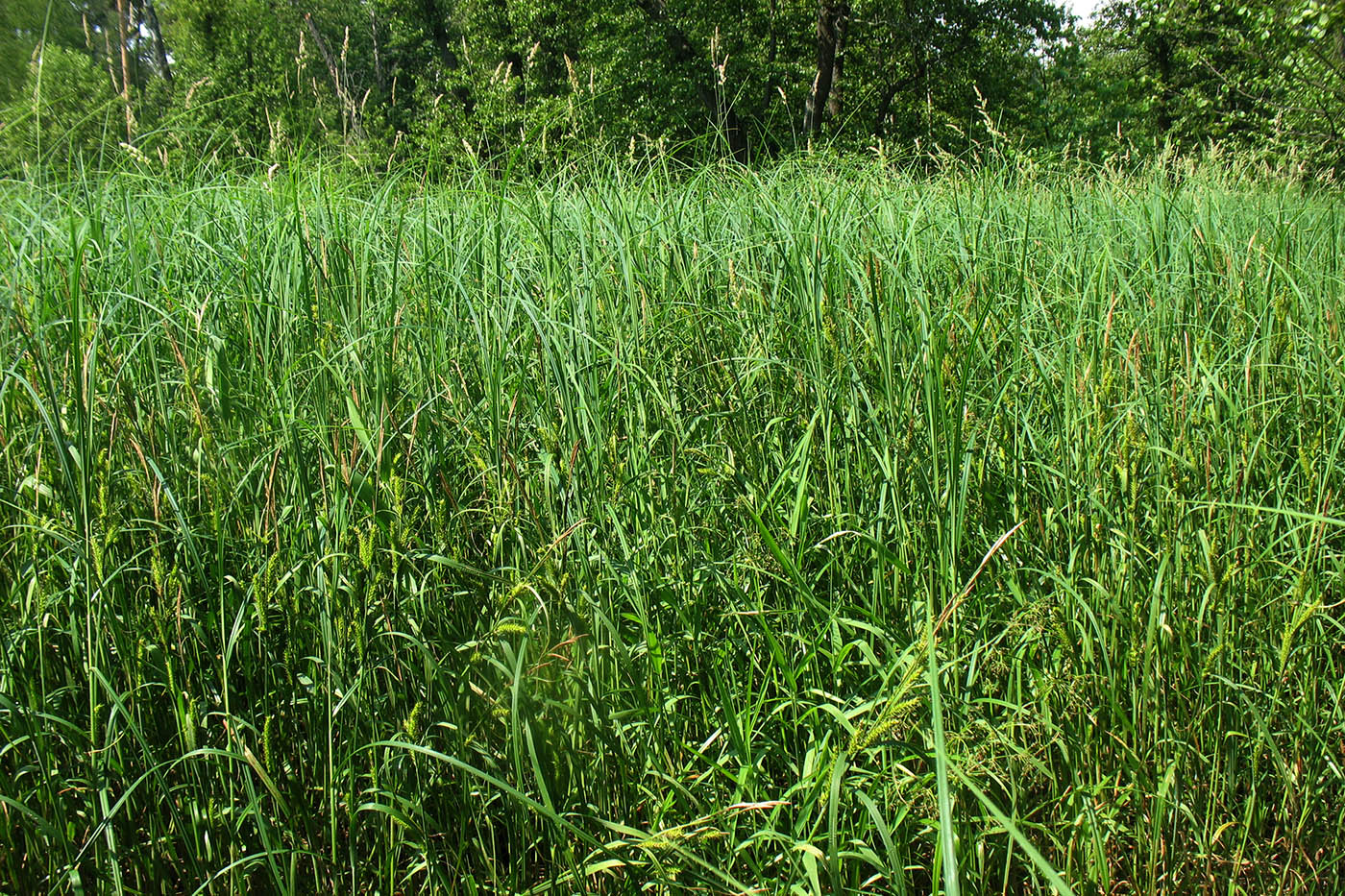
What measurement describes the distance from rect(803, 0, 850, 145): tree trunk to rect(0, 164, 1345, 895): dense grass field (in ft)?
42.0

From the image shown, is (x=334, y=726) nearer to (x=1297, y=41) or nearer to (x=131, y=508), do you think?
(x=131, y=508)

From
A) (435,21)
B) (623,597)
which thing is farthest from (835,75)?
(435,21)

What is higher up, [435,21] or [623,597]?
[435,21]

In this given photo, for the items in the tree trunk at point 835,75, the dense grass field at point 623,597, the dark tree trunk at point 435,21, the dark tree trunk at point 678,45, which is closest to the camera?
the dense grass field at point 623,597

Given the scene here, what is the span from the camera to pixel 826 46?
47.6 feet

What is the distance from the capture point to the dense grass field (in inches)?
56.9

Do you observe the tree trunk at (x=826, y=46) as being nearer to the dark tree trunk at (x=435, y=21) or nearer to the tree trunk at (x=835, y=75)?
→ the tree trunk at (x=835, y=75)

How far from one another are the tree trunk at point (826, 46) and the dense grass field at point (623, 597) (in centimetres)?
1281

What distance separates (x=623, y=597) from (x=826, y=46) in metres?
14.7

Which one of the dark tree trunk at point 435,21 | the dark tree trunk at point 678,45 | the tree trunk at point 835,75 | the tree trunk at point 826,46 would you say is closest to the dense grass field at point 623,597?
the tree trunk at point 826,46

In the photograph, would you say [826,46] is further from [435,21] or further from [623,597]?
[435,21]

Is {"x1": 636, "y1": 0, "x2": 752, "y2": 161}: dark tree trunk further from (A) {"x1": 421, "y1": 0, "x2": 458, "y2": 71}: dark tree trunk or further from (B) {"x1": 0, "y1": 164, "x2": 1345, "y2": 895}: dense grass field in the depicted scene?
(B) {"x1": 0, "y1": 164, "x2": 1345, "y2": 895}: dense grass field

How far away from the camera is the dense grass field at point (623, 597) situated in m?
1.44

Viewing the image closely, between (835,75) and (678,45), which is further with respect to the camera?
(678,45)
